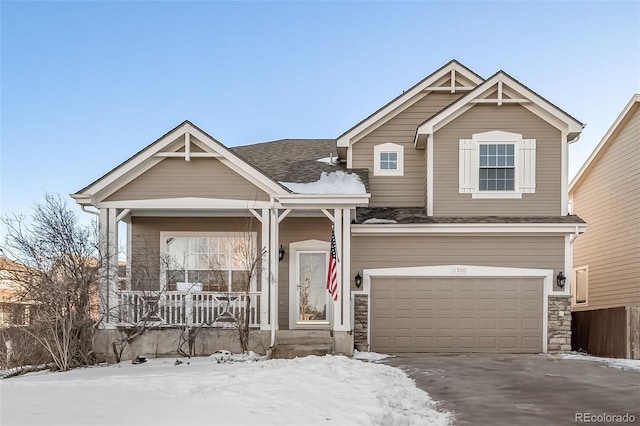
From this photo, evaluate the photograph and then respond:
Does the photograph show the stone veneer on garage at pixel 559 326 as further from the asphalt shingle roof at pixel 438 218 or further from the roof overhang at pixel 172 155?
the roof overhang at pixel 172 155

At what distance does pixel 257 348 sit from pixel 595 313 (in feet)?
27.5

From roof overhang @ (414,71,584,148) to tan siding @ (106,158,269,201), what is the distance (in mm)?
4674

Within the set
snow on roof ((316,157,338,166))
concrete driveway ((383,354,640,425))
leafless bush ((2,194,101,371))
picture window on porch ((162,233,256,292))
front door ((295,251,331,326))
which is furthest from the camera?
snow on roof ((316,157,338,166))

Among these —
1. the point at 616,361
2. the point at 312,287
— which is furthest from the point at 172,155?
the point at 616,361

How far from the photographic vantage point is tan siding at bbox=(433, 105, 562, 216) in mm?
13508

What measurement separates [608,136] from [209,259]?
11.7m

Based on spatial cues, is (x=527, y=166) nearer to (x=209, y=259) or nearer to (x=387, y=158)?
(x=387, y=158)

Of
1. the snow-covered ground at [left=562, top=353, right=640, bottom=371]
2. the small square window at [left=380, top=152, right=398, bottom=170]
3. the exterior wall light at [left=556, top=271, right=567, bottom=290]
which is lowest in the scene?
the snow-covered ground at [left=562, top=353, right=640, bottom=371]

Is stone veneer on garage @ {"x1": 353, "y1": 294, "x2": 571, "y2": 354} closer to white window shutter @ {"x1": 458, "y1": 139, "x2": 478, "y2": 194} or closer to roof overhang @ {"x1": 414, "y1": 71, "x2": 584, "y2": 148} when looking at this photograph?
white window shutter @ {"x1": 458, "y1": 139, "x2": 478, "y2": 194}

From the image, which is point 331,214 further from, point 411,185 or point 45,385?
point 45,385

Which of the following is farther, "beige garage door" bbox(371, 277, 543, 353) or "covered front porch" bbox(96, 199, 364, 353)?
"beige garage door" bbox(371, 277, 543, 353)

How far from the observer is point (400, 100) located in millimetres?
14734

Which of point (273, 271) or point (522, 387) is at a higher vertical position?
point (273, 271)

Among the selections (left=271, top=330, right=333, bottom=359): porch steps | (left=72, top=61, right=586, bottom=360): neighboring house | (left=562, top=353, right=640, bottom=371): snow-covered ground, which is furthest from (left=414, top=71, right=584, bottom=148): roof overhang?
(left=271, top=330, right=333, bottom=359): porch steps
